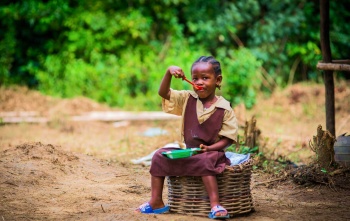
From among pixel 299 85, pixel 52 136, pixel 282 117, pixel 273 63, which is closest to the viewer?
pixel 52 136

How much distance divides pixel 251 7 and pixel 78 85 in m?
4.44

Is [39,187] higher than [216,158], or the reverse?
[216,158]

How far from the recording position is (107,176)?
558cm

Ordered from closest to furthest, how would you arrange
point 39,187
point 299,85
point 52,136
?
point 39,187
point 52,136
point 299,85

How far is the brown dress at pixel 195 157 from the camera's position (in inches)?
155

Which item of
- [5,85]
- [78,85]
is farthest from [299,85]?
[5,85]

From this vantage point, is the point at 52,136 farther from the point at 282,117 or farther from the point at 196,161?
the point at 196,161

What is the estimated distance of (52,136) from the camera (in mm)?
8641

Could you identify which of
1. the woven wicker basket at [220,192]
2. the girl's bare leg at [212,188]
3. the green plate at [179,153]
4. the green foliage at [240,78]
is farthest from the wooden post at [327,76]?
the green foliage at [240,78]

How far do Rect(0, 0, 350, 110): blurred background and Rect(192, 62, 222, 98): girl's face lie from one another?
7335mm

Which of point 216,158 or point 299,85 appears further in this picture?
point 299,85

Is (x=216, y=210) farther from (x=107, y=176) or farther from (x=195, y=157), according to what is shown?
(x=107, y=176)

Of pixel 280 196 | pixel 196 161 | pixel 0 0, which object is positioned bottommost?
pixel 280 196

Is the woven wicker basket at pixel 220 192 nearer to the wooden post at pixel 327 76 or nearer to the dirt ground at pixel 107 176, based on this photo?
the dirt ground at pixel 107 176
